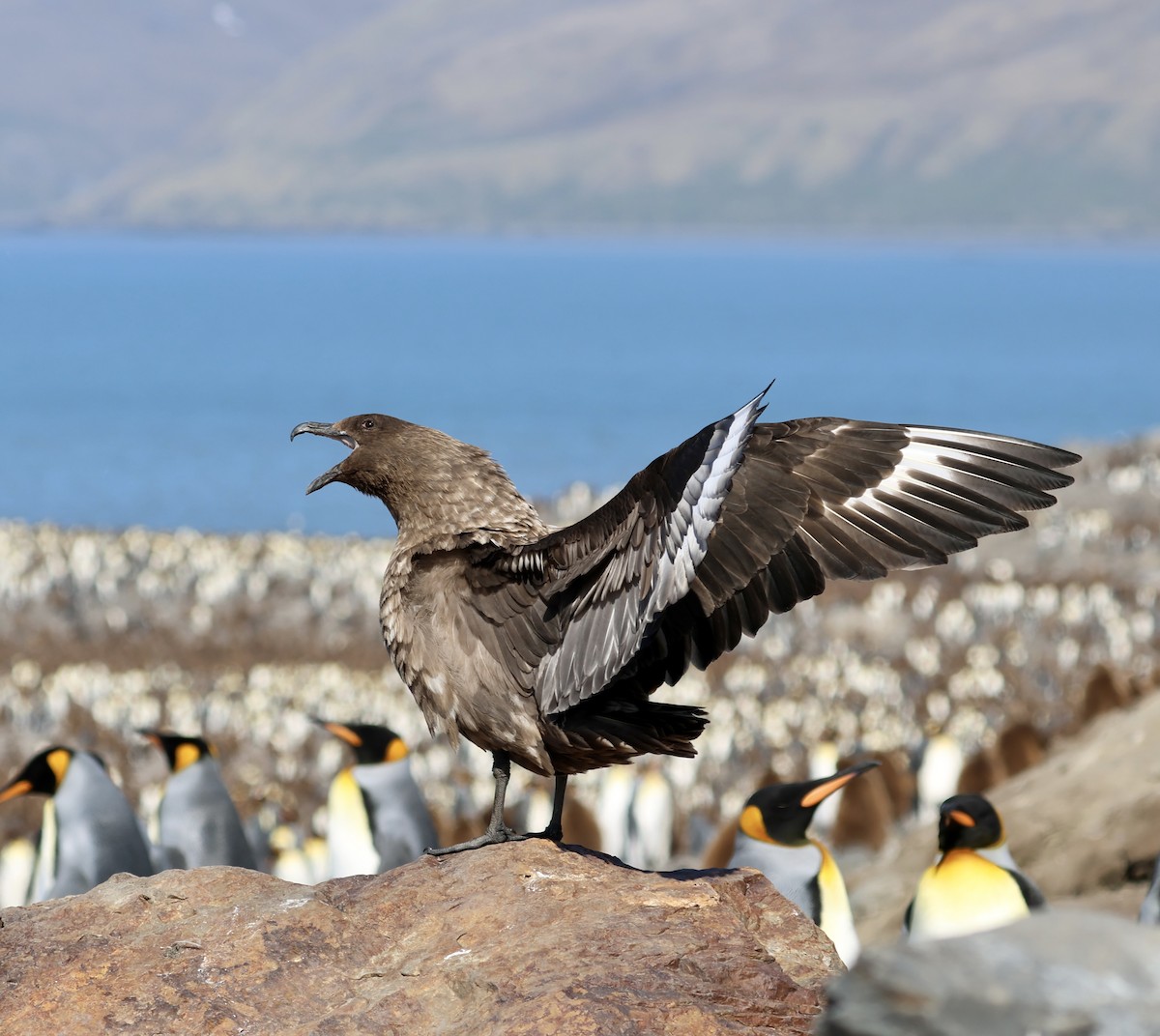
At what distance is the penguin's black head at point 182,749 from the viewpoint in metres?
11.3

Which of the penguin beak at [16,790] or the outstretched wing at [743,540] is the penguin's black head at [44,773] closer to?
the penguin beak at [16,790]

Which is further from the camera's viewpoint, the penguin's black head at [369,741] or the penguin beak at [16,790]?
the penguin's black head at [369,741]

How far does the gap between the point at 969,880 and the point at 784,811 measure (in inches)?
37.2

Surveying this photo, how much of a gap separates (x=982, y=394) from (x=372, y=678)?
6462cm

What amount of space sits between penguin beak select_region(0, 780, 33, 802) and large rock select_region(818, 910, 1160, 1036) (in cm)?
898

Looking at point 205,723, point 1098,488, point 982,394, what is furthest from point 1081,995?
point 982,394

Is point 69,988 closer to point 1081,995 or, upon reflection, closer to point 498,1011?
point 498,1011

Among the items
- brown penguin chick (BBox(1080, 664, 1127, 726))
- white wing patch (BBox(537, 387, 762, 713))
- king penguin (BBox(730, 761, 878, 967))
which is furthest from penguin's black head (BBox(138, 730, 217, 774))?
brown penguin chick (BBox(1080, 664, 1127, 726))

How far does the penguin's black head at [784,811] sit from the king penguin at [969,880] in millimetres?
525

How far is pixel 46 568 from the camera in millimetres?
26219

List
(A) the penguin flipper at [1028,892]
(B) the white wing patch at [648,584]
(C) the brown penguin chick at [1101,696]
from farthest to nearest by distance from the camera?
(C) the brown penguin chick at [1101,696], (A) the penguin flipper at [1028,892], (B) the white wing patch at [648,584]

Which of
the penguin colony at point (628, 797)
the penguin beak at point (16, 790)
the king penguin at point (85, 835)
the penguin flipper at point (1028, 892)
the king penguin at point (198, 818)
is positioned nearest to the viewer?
the penguin flipper at point (1028, 892)

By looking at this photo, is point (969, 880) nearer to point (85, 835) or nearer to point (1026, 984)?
point (85, 835)

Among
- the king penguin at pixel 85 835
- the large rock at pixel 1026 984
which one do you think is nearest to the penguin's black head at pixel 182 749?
the king penguin at pixel 85 835
